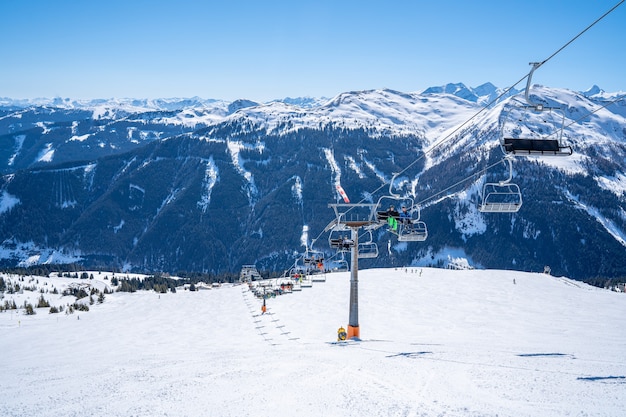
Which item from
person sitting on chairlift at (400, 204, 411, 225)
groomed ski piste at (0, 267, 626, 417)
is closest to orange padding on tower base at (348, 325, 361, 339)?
groomed ski piste at (0, 267, 626, 417)

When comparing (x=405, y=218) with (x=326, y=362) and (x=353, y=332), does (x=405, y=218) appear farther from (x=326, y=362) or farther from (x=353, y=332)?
(x=326, y=362)

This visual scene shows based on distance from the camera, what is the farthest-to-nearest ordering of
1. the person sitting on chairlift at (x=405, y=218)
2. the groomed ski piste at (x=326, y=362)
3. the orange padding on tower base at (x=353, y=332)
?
the orange padding on tower base at (x=353, y=332)
the person sitting on chairlift at (x=405, y=218)
the groomed ski piste at (x=326, y=362)

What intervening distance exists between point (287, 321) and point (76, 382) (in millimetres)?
24822

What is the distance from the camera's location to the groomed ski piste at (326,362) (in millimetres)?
13156

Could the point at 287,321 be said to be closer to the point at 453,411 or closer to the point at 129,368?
the point at 129,368

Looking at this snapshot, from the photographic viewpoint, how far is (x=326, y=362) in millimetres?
18391

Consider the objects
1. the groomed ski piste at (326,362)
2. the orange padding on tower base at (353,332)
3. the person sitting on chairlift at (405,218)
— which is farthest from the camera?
the orange padding on tower base at (353,332)

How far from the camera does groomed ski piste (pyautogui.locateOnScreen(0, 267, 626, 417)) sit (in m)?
13.2

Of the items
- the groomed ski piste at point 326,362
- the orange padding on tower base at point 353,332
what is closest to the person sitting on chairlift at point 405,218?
the groomed ski piste at point 326,362

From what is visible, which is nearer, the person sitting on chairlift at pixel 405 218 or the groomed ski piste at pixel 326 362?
the groomed ski piste at pixel 326 362

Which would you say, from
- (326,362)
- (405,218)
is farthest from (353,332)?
(326,362)

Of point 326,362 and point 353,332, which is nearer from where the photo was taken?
point 326,362

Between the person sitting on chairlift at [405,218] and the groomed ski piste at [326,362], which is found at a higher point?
the person sitting on chairlift at [405,218]

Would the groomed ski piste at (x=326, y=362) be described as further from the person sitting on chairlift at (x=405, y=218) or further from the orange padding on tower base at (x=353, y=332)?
the person sitting on chairlift at (x=405, y=218)
